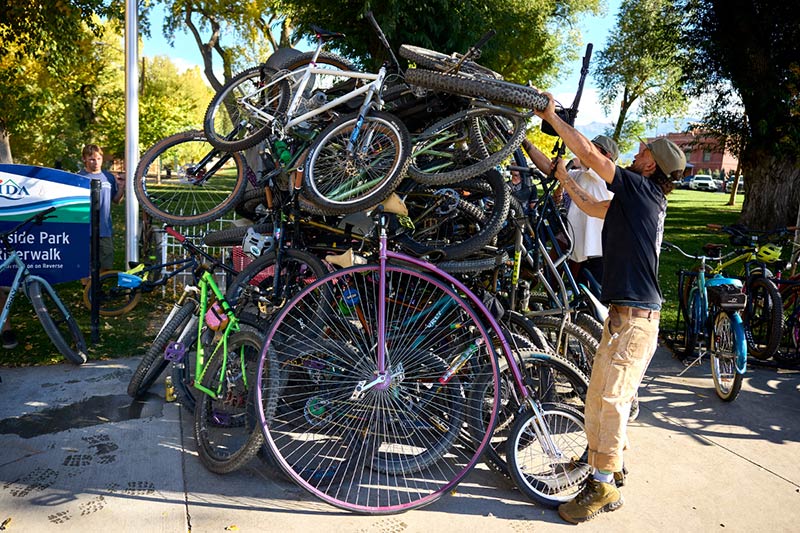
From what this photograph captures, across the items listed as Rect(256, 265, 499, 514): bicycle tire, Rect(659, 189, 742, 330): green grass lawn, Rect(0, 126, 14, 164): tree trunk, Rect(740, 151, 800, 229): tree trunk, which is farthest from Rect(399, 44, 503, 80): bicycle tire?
Rect(0, 126, 14, 164): tree trunk

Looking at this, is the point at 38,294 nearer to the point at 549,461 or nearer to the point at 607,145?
the point at 549,461

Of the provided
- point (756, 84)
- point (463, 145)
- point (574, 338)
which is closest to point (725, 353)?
point (574, 338)

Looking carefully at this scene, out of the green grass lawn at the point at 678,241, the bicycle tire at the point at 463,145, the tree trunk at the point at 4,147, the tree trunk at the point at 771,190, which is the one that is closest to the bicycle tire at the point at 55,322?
the bicycle tire at the point at 463,145

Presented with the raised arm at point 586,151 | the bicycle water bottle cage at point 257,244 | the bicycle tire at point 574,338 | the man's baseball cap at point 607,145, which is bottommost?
the bicycle tire at point 574,338

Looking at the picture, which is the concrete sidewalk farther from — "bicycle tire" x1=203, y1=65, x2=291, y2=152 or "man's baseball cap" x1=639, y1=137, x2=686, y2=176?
"bicycle tire" x1=203, y1=65, x2=291, y2=152

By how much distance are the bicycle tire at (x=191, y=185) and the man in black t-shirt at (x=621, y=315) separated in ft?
8.63

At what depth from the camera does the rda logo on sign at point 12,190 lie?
5391 mm

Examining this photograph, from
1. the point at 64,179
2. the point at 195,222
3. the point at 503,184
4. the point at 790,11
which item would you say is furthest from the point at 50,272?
the point at 790,11

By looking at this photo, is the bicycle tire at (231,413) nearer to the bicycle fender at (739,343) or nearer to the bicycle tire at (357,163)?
the bicycle tire at (357,163)

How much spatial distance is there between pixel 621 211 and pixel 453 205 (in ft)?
4.29

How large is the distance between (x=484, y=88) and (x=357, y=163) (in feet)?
3.43

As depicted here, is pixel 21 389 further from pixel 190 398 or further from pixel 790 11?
pixel 790 11

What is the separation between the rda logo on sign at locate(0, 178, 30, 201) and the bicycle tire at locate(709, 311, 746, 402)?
6547mm

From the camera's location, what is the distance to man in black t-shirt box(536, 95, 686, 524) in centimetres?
322
